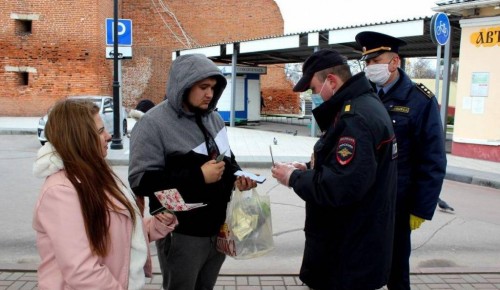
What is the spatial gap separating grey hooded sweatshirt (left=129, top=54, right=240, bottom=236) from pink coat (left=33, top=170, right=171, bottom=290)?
52 cm

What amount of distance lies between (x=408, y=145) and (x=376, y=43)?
0.77 meters


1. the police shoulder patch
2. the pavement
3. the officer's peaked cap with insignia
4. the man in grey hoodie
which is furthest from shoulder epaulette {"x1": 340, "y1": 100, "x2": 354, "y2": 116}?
the pavement

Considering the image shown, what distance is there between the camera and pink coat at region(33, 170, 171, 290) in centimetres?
175

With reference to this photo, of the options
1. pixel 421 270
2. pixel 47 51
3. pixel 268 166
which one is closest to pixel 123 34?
pixel 268 166

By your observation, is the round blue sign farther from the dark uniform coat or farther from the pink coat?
the pink coat

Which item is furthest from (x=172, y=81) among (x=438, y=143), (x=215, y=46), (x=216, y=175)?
(x=215, y=46)

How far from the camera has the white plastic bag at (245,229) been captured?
258 centimetres

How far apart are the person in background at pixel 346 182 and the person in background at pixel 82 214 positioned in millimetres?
893

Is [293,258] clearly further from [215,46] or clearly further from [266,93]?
[266,93]

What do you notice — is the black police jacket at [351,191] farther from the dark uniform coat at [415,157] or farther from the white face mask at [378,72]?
the white face mask at [378,72]

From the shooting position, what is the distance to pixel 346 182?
2229 mm

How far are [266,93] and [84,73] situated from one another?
40.2 feet

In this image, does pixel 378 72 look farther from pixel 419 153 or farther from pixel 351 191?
pixel 351 191

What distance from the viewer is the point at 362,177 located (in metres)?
2.23
